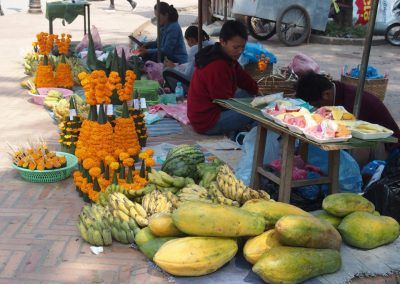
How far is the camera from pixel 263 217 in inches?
113

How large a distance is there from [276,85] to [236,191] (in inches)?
119

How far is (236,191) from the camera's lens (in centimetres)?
331

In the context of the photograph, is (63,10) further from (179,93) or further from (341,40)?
(341,40)

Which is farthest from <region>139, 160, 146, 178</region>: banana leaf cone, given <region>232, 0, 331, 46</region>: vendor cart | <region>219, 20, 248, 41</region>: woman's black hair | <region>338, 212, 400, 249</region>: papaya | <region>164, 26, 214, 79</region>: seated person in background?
<region>232, 0, 331, 46</region>: vendor cart

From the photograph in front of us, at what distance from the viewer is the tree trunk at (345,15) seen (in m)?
13.7

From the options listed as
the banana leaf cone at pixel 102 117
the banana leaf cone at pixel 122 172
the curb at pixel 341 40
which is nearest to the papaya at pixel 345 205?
the banana leaf cone at pixel 122 172

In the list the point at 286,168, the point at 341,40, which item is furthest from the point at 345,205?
the point at 341,40

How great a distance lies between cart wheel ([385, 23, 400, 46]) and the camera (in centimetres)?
1305

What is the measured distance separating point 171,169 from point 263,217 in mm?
1238

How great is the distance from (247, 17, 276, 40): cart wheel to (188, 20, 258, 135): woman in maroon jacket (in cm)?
873

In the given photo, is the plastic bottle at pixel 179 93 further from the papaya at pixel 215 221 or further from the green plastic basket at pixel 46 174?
the papaya at pixel 215 221

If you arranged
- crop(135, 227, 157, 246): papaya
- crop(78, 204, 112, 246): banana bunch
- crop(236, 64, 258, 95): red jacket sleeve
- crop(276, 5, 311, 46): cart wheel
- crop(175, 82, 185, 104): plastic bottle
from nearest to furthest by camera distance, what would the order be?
crop(135, 227, 157, 246): papaya
crop(78, 204, 112, 246): banana bunch
crop(236, 64, 258, 95): red jacket sleeve
crop(175, 82, 185, 104): plastic bottle
crop(276, 5, 311, 46): cart wheel

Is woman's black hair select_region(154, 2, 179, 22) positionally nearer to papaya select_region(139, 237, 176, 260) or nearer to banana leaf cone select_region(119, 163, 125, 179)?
banana leaf cone select_region(119, 163, 125, 179)

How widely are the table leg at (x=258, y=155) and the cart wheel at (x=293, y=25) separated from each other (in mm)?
9352
